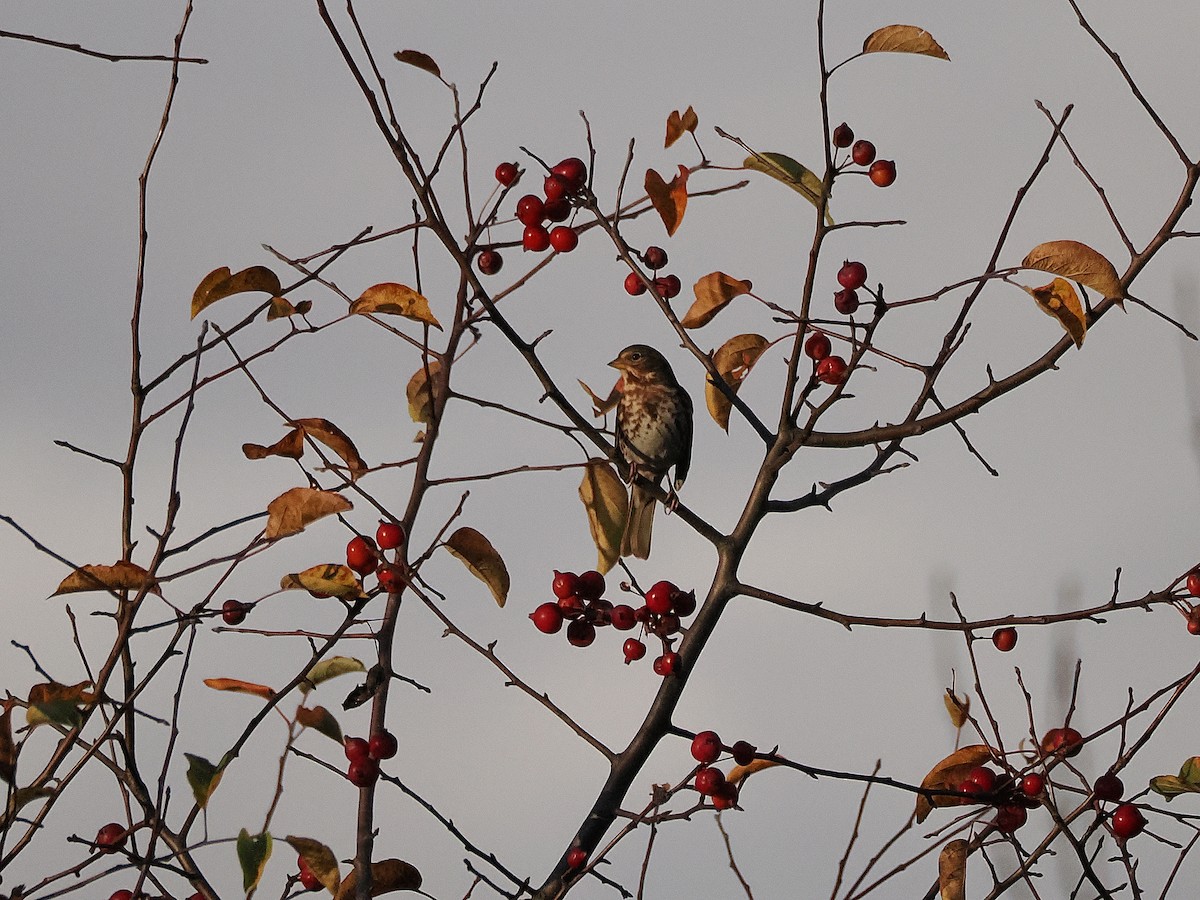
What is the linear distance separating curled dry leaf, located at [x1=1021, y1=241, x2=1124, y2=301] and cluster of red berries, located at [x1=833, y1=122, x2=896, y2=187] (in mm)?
610

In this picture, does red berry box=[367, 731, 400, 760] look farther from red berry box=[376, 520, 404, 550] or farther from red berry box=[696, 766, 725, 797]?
red berry box=[696, 766, 725, 797]

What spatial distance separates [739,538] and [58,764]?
1.62 m

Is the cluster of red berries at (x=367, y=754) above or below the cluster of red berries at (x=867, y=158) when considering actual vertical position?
below

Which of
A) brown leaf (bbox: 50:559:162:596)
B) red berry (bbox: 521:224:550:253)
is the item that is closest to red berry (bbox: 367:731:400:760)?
brown leaf (bbox: 50:559:162:596)

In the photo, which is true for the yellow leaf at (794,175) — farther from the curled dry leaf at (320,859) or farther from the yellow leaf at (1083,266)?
the curled dry leaf at (320,859)

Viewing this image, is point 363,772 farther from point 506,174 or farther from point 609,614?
point 506,174

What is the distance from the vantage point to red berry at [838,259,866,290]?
3.42 metres

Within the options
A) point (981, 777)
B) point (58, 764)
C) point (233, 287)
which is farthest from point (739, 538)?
point (58, 764)

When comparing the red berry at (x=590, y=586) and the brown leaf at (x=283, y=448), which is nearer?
the brown leaf at (x=283, y=448)

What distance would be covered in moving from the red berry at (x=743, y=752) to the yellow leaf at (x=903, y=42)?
1.67 metres

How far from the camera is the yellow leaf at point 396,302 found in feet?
10.4

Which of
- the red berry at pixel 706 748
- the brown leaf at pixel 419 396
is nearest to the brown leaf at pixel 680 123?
the brown leaf at pixel 419 396

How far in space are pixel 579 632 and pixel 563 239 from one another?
3.38 ft

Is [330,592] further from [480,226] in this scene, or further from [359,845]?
[480,226]
